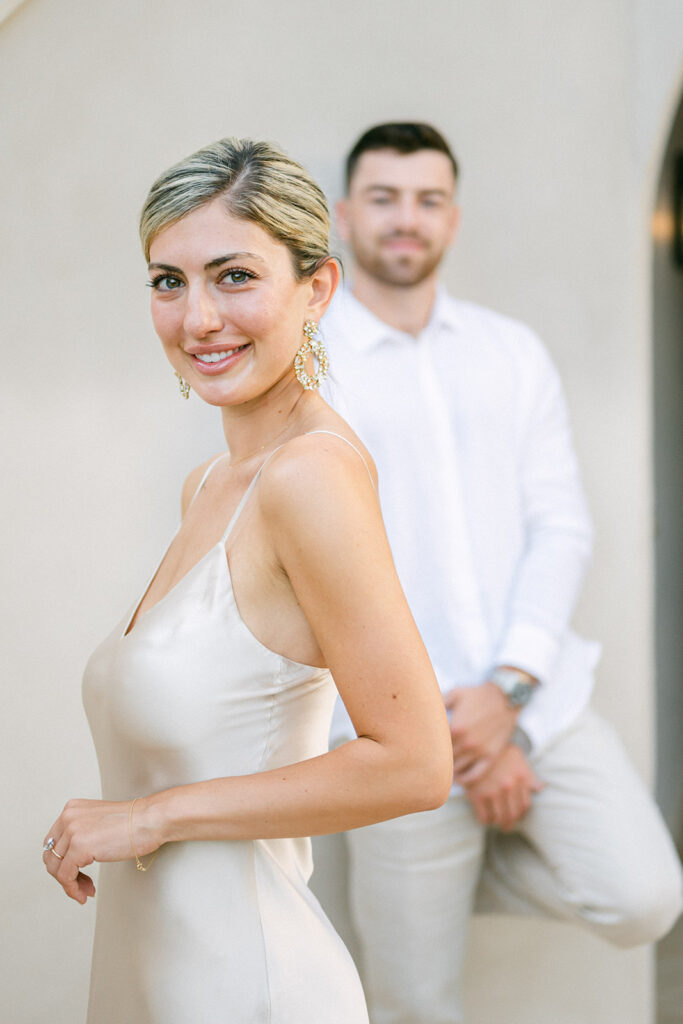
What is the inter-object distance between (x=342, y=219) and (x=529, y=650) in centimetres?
104

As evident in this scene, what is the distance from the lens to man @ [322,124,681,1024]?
2.30 meters

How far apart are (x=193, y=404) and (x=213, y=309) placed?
1.08 m

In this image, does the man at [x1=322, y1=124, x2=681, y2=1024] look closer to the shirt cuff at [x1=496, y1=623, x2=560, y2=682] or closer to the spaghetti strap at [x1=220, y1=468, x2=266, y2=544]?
the shirt cuff at [x1=496, y1=623, x2=560, y2=682]

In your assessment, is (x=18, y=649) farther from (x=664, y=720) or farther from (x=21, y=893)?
(x=664, y=720)

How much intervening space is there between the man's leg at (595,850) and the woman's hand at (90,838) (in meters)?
1.39

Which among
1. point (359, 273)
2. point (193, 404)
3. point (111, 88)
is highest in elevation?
point (111, 88)

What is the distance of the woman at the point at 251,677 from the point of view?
1069 mm

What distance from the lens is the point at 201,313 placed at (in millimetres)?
1159

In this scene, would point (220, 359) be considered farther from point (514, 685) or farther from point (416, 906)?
point (416, 906)

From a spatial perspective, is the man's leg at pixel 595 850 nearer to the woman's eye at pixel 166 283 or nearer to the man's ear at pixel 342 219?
the man's ear at pixel 342 219

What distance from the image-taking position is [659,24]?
2613mm

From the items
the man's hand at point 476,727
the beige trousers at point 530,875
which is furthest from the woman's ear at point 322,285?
the beige trousers at point 530,875

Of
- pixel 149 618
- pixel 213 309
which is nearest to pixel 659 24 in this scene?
pixel 213 309

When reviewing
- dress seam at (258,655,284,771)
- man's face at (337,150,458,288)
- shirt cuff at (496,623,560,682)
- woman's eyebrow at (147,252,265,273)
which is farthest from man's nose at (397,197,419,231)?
dress seam at (258,655,284,771)
